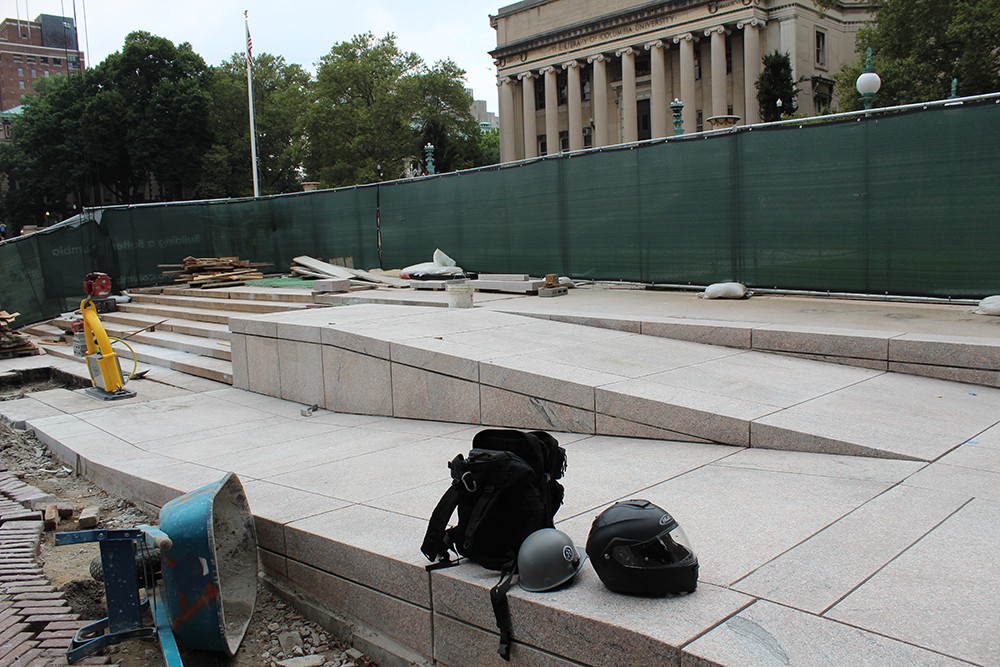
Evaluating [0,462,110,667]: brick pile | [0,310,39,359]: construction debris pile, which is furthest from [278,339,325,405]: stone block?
[0,310,39,359]: construction debris pile

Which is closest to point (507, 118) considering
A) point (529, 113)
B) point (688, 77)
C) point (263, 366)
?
point (529, 113)

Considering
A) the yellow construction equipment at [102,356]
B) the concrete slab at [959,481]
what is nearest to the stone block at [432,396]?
the concrete slab at [959,481]

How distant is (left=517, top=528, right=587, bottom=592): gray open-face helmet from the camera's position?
3.60 m

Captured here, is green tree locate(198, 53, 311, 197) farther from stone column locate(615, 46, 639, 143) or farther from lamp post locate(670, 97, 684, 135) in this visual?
lamp post locate(670, 97, 684, 135)

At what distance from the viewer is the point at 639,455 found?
6020 millimetres

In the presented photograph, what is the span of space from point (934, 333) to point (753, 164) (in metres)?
4.43

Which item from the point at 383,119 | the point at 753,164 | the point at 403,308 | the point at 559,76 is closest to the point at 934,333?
the point at 753,164

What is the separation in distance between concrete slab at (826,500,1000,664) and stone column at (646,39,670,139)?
2475 inches

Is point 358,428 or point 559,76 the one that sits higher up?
point 559,76

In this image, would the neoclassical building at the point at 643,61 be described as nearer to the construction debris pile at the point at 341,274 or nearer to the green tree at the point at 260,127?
the green tree at the point at 260,127

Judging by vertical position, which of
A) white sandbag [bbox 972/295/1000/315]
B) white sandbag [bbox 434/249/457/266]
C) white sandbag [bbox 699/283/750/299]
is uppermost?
white sandbag [bbox 434/249/457/266]

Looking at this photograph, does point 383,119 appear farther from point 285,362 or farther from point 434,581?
point 434,581

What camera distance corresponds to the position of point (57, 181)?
218ft

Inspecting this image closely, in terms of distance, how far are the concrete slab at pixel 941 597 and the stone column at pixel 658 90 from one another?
206 feet
